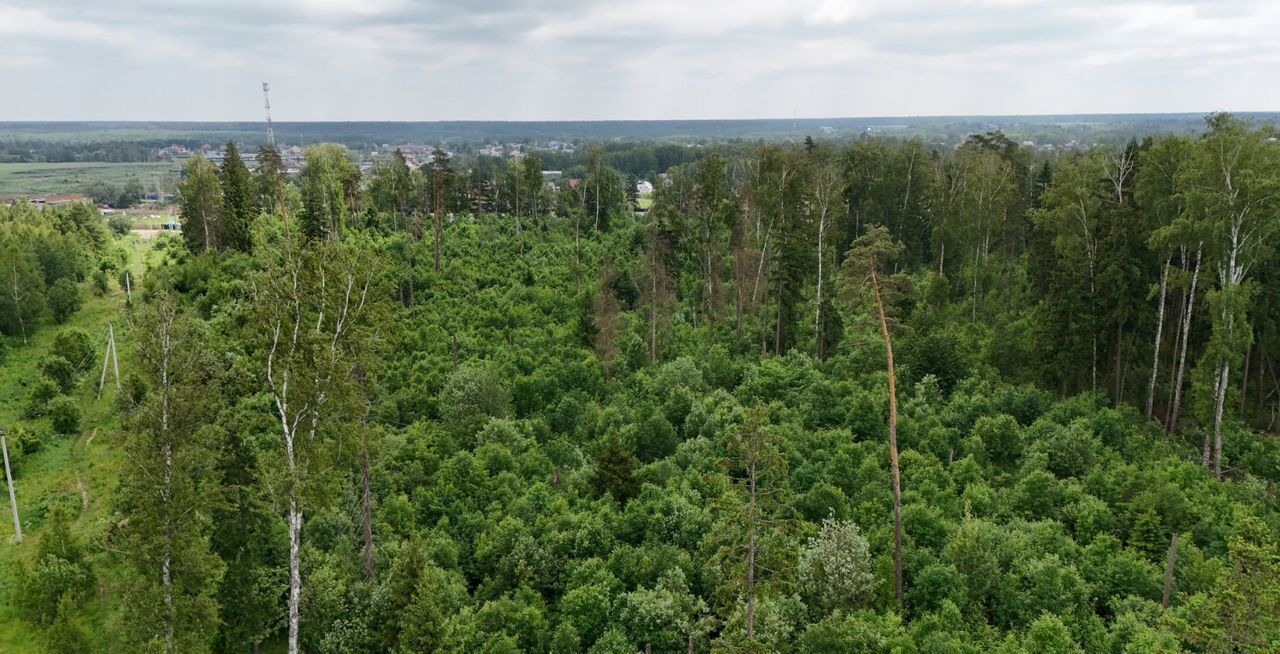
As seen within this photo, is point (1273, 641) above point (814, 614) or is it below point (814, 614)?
above

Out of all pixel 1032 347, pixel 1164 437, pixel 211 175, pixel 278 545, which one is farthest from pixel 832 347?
pixel 211 175

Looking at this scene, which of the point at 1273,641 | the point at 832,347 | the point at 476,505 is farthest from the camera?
the point at 832,347

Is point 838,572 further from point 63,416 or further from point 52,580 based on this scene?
point 63,416

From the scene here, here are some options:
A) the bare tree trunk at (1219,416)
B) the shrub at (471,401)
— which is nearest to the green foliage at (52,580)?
the shrub at (471,401)

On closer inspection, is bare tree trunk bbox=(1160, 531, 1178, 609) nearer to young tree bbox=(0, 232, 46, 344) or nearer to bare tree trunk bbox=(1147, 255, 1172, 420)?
bare tree trunk bbox=(1147, 255, 1172, 420)

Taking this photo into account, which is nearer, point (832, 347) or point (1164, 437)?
point (1164, 437)

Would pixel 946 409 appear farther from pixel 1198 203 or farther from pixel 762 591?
pixel 762 591
